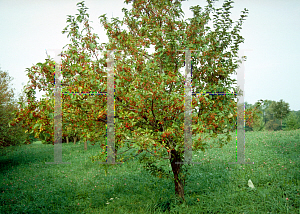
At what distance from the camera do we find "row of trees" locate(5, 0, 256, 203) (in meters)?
4.21

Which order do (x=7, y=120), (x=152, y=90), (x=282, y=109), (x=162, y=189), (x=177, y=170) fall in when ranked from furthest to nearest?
(x=282, y=109) < (x=7, y=120) < (x=162, y=189) < (x=177, y=170) < (x=152, y=90)

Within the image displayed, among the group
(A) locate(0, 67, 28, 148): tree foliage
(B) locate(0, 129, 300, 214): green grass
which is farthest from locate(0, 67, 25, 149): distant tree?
(B) locate(0, 129, 300, 214): green grass

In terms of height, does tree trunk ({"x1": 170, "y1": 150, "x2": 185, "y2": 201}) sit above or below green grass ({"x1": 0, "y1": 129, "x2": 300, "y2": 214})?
above

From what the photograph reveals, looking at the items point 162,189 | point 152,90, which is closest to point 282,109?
point 162,189

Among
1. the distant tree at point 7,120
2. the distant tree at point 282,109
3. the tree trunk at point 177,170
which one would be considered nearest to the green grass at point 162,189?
the tree trunk at point 177,170

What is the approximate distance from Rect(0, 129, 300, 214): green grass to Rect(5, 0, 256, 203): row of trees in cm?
120

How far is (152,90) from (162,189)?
4.39m

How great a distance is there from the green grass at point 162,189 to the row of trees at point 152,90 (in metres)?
1.20

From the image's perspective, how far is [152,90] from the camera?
420cm

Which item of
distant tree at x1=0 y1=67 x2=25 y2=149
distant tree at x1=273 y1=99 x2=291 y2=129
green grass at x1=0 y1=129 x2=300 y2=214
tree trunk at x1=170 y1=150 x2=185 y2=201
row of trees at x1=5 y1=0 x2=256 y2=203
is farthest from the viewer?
distant tree at x1=273 y1=99 x2=291 y2=129

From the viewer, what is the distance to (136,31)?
22.3ft

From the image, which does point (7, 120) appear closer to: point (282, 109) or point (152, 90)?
point (152, 90)

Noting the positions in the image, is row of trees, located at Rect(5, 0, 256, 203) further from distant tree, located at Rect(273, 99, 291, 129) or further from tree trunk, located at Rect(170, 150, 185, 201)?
distant tree, located at Rect(273, 99, 291, 129)

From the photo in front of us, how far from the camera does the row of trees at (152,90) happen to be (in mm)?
4211
